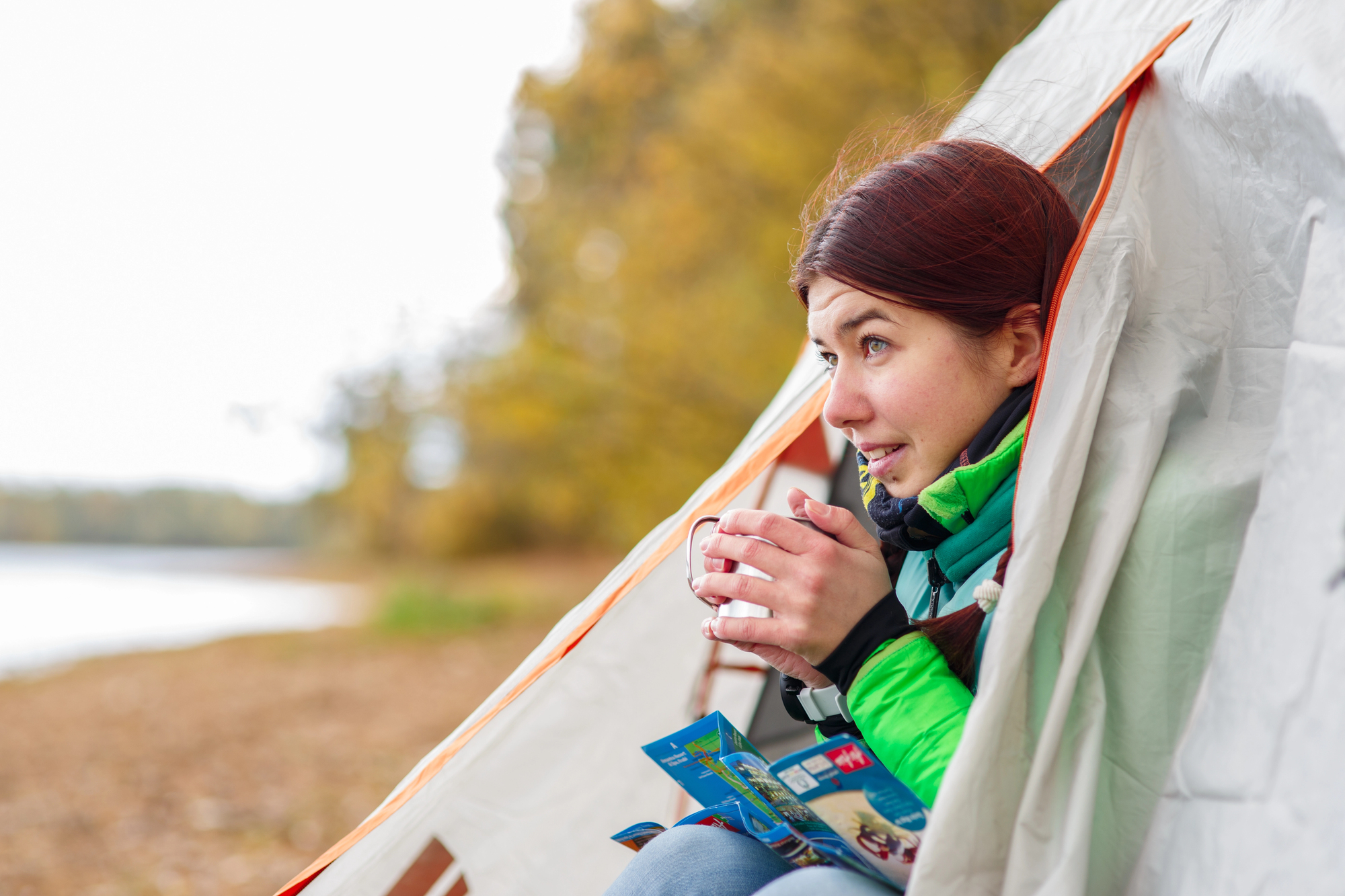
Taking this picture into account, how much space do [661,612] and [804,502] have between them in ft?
2.91

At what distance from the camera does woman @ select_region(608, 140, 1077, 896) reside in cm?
93

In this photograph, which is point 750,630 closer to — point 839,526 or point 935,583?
point 839,526

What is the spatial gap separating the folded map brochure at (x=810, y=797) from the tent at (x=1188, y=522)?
11cm

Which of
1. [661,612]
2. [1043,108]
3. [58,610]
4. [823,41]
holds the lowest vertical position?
[58,610]

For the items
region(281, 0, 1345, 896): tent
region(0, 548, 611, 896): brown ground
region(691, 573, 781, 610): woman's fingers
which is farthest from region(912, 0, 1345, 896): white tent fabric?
region(0, 548, 611, 896): brown ground

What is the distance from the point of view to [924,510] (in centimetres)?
104

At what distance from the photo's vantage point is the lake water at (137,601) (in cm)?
817

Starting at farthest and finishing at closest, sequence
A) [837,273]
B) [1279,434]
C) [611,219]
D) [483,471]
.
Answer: [483,471] → [611,219] → [837,273] → [1279,434]

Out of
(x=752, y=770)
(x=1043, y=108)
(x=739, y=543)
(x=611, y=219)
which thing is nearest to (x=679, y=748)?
(x=752, y=770)

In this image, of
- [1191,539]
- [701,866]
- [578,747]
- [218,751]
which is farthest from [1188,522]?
[218,751]

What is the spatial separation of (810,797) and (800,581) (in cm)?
23

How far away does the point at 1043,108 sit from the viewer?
1.53 m

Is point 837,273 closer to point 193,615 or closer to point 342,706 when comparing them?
point 342,706

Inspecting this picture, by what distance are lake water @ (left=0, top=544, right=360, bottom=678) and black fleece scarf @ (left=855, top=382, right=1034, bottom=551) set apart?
7840 mm
